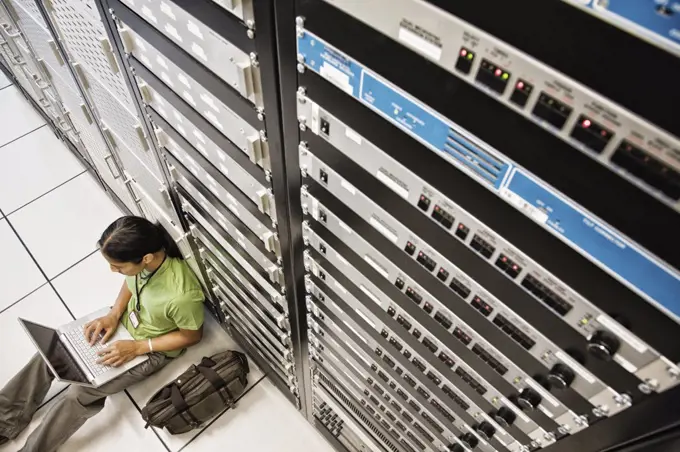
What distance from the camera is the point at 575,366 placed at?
76 cm

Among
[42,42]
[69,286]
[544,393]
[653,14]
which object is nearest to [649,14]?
[653,14]

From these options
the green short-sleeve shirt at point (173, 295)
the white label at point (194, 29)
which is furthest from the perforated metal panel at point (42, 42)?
the white label at point (194, 29)

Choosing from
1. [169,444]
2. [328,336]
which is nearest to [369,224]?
[328,336]

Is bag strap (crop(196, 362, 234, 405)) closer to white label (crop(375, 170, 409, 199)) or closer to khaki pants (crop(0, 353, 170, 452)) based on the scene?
khaki pants (crop(0, 353, 170, 452))

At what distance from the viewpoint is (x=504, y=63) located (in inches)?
20.7

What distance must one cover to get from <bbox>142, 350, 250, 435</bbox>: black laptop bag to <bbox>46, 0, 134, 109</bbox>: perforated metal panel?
4.24ft

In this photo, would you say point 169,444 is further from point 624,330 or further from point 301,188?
point 624,330

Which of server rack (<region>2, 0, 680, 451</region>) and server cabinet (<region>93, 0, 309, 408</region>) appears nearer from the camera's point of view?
server rack (<region>2, 0, 680, 451</region>)

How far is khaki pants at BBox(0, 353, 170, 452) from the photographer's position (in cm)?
212

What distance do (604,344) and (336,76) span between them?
0.57 metres

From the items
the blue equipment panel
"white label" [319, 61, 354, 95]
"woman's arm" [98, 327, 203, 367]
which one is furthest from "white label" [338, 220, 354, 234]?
"woman's arm" [98, 327, 203, 367]

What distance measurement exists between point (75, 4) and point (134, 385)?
1.84 m

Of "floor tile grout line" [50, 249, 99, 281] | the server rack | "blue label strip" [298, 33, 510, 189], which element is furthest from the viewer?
"floor tile grout line" [50, 249, 99, 281]

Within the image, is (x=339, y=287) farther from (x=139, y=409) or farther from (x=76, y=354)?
(x=139, y=409)
